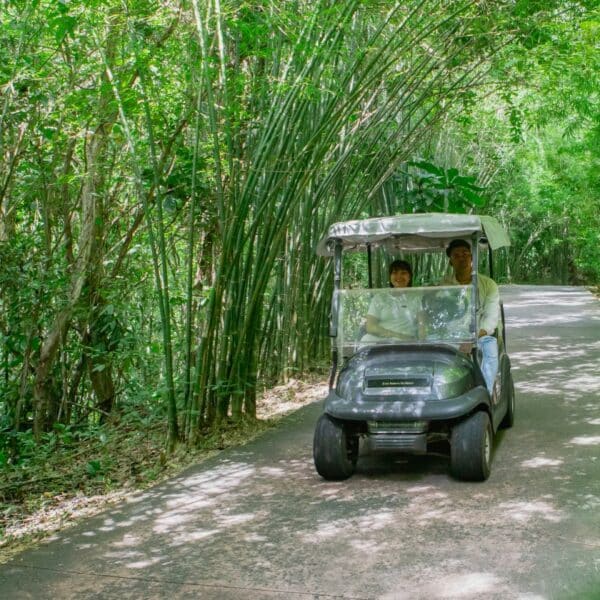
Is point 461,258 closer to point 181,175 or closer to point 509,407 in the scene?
point 509,407

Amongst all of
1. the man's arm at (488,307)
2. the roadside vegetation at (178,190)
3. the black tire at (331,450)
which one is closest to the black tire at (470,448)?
the black tire at (331,450)

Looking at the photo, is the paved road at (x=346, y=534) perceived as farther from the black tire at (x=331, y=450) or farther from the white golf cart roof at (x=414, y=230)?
the white golf cart roof at (x=414, y=230)

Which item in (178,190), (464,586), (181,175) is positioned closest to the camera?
(464,586)

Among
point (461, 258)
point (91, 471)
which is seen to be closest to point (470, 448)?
point (461, 258)

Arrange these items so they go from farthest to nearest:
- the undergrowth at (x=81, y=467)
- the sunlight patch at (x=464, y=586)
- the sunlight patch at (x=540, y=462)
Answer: the sunlight patch at (x=540, y=462)
the undergrowth at (x=81, y=467)
the sunlight patch at (x=464, y=586)

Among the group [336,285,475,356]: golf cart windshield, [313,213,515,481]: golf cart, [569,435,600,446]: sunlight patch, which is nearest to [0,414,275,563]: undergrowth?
[313,213,515,481]: golf cart

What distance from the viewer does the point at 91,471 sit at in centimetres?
643

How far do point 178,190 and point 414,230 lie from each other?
8.85ft

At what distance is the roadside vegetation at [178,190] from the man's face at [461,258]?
1548 mm

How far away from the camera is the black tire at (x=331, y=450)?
528cm

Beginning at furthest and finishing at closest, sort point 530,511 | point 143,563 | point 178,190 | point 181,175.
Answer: point 178,190, point 181,175, point 530,511, point 143,563

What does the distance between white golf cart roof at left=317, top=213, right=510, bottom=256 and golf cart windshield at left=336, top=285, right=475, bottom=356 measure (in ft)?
1.23

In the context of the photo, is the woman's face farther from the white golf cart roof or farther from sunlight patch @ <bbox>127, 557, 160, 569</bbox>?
sunlight patch @ <bbox>127, 557, 160, 569</bbox>

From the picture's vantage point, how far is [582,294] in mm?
24109
